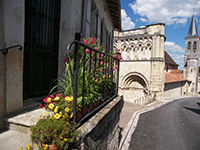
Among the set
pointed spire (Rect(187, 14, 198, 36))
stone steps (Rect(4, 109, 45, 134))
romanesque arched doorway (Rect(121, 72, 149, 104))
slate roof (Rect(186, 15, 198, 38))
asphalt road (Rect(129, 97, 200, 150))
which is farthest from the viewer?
pointed spire (Rect(187, 14, 198, 36))

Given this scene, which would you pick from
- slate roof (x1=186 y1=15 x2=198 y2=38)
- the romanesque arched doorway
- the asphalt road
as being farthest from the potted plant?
slate roof (x1=186 y1=15 x2=198 y2=38)

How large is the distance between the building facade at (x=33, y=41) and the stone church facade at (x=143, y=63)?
52.9ft

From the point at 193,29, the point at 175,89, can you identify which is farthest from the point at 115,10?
the point at 193,29

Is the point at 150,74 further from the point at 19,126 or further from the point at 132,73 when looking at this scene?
the point at 19,126

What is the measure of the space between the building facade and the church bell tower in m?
41.4

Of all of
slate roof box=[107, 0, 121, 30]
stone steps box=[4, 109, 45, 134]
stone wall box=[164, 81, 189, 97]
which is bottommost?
stone wall box=[164, 81, 189, 97]

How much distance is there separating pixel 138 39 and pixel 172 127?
14576 millimetres

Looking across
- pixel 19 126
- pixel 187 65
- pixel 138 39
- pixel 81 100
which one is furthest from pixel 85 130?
pixel 187 65

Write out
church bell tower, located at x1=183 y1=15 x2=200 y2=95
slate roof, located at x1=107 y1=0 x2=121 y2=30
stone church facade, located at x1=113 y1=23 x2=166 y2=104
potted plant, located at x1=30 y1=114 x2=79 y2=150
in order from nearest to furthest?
potted plant, located at x1=30 y1=114 x2=79 y2=150 → slate roof, located at x1=107 y1=0 x2=121 y2=30 → stone church facade, located at x1=113 y1=23 x2=166 y2=104 → church bell tower, located at x1=183 y1=15 x2=200 y2=95

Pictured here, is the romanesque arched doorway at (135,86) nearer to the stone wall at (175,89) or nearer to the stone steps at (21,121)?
the stone wall at (175,89)

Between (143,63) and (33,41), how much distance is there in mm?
18140

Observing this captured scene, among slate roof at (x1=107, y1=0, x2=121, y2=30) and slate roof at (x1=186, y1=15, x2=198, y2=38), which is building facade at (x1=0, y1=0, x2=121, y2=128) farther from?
slate roof at (x1=186, y1=15, x2=198, y2=38)

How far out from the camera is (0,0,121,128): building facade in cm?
186

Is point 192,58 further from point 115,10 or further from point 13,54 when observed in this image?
point 13,54
